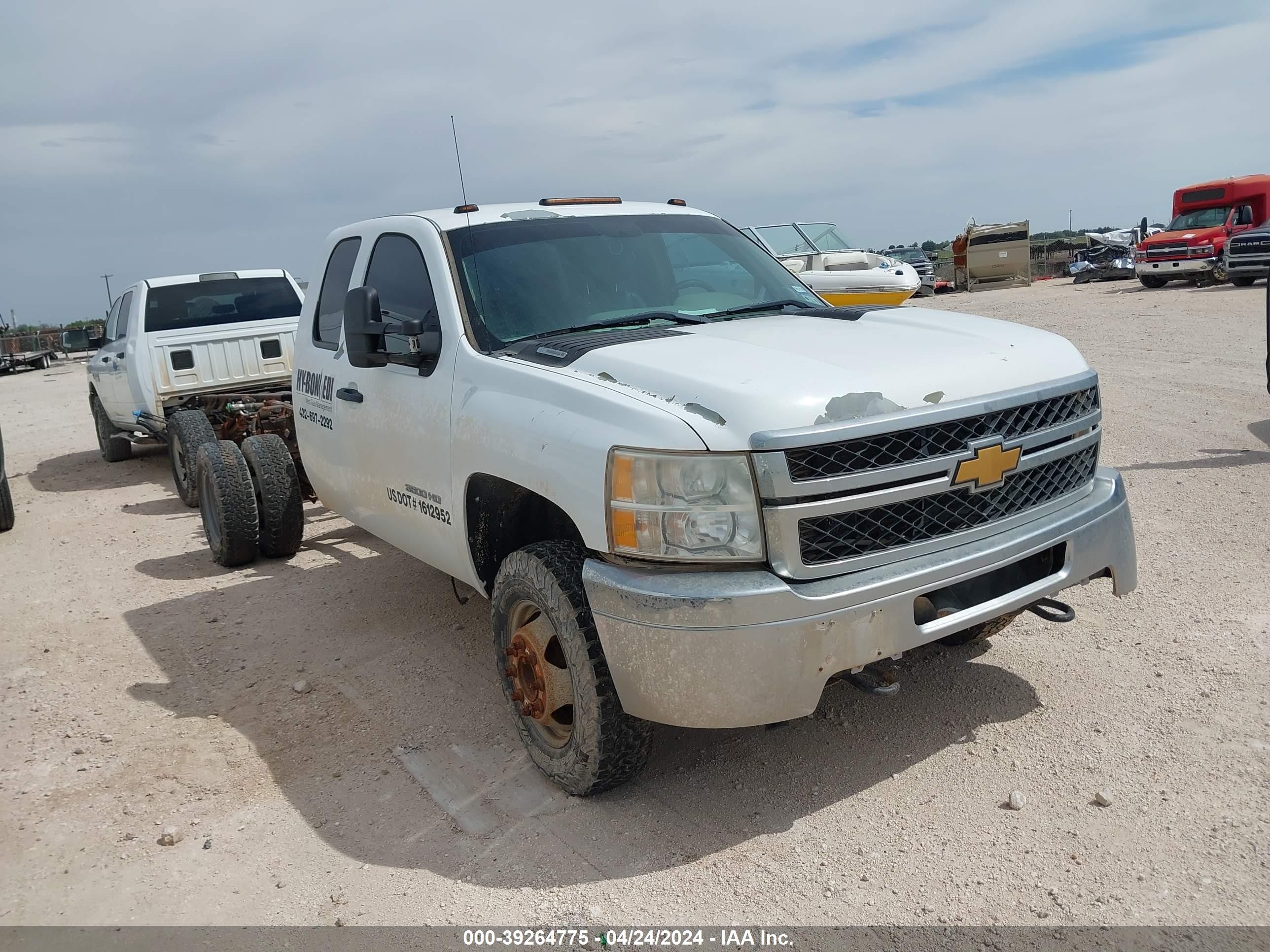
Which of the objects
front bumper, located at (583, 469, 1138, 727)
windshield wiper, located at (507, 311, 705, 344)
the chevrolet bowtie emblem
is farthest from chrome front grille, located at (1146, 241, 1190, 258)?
front bumper, located at (583, 469, 1138, 727)

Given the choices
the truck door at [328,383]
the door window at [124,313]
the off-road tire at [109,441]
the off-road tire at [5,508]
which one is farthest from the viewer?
the off-road tire at [109,441]

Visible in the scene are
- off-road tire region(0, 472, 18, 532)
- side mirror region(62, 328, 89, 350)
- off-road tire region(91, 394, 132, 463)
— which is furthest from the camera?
off-road tire region(91, 394, 132, 463)

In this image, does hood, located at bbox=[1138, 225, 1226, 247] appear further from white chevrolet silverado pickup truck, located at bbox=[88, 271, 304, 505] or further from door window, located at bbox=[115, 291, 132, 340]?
door window, located at bbox=[115, 291, 132, 340]

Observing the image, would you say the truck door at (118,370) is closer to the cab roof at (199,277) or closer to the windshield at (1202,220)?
the cab roof at (199,277)

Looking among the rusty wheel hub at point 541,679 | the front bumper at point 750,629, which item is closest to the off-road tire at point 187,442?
the rusty wheel hub at point 541,679

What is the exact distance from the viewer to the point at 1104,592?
499cm

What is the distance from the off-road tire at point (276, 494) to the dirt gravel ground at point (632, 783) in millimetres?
705

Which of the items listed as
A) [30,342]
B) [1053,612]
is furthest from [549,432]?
[30,342]

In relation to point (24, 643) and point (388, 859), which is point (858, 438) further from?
point (24, 643)

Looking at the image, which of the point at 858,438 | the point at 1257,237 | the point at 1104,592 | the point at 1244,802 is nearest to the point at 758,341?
the point at 858,438

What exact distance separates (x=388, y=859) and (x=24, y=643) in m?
3.49

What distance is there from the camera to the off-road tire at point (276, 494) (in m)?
6.75

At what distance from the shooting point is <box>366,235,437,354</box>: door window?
4.30 m

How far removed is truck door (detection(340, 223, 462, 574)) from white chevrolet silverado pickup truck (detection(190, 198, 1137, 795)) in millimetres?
16
